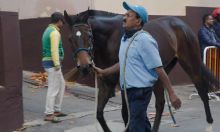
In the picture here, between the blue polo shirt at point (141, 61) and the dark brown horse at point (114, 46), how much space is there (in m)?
0.90

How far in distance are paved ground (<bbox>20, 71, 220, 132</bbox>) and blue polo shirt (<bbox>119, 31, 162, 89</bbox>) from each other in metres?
1.81

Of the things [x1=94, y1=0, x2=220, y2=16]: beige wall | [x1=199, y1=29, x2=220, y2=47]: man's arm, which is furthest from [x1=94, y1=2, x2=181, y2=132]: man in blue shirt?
[x1=94, y1=0, x2=220, y2=16]: beige wall

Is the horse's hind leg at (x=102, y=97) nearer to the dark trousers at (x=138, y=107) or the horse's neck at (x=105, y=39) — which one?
the horse's neck at (x=105, y=39)

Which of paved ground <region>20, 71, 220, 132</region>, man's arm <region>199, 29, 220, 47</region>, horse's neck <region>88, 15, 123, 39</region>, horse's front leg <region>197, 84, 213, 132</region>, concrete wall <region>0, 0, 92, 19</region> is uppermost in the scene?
concrete wall <region>0, 0, 92, 19</region>

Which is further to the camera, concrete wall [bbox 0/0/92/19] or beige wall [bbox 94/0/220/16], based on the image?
beige wall [bbox 94/0/220/16]

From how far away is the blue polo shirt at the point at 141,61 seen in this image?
5.46m

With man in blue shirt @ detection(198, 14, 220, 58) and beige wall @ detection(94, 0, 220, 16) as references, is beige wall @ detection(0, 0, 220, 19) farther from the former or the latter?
man in blue shirt @ detection(198, 14, 220, 58)

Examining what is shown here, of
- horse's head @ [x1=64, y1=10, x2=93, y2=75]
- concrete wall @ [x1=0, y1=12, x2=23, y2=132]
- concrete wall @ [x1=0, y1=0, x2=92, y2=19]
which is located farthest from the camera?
concrete wall @ [x1=0, y1=0, x2=92, y2=19]

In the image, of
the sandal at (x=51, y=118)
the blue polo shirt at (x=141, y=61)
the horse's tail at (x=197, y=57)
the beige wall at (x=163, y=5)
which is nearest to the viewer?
the blue polo shirt at (x=141, y=61)

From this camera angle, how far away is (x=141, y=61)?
5.55 m

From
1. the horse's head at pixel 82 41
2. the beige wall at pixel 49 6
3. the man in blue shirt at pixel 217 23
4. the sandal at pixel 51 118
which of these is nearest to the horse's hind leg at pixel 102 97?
the horse's head at pixel 82 41

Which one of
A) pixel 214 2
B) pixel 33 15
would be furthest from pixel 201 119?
pixel 214 2

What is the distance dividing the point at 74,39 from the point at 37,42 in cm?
649

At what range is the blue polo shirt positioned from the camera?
5.46m
